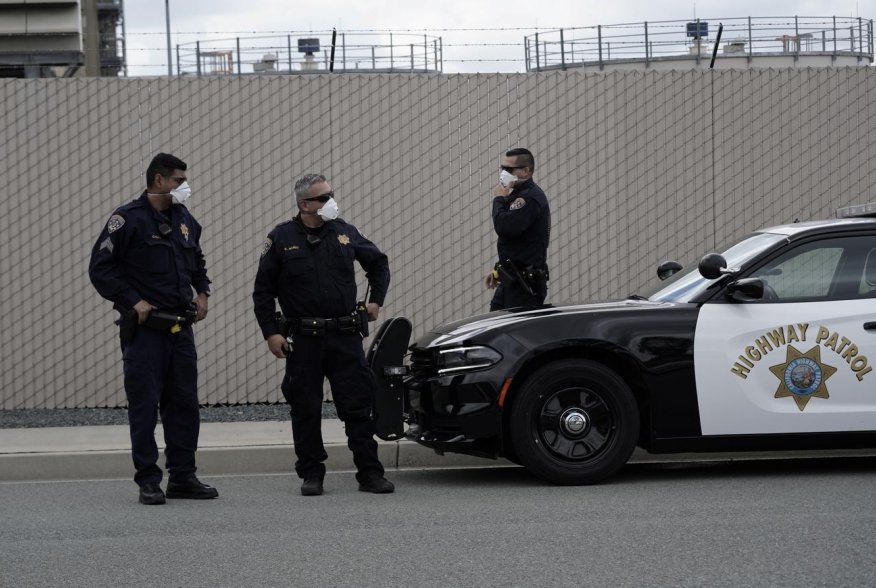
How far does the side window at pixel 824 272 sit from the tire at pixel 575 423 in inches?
43.1

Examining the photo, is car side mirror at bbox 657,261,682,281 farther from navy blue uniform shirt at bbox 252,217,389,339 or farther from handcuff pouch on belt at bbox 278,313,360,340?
handcuff pouch on belt at bbox 278,313,360,340

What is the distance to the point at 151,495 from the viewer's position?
24.3ft

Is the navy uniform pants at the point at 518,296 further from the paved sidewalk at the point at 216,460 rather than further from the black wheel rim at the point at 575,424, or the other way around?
the black wheel rim at the point at 575,424

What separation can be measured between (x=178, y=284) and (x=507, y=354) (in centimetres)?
189

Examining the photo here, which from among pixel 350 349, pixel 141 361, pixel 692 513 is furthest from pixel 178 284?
pixel 692 513

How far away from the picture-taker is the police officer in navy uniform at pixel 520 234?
9.09 meters

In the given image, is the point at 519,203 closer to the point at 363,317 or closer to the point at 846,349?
the point at 363,317

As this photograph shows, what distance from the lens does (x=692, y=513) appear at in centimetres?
659

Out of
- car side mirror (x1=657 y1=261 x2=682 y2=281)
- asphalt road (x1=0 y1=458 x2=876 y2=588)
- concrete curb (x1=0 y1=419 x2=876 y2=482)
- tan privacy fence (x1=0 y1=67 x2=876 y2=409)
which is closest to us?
asphalt road (x1=0 y1=458 x2=876 y2=588)

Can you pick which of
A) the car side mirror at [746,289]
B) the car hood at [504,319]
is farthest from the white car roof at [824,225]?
the car hood at [504,319]

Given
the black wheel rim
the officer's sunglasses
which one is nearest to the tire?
the black wheel rim

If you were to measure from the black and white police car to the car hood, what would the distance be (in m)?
0.06

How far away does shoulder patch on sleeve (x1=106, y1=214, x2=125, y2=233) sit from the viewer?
736 cm

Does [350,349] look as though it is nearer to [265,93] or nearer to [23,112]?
[265,93]
